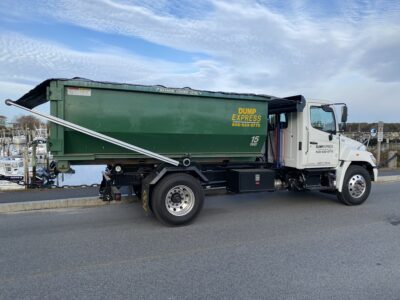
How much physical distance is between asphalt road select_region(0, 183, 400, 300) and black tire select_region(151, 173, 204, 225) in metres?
0.23

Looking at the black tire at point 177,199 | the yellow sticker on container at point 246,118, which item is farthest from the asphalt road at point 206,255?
the yellow sticker on container at point 246,118

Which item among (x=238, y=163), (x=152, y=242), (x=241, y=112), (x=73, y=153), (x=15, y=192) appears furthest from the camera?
(x=15, y=192)

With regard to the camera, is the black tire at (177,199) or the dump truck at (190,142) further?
the black tire at (177,199)

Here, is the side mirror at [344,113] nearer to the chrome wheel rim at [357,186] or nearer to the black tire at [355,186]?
the black tire at [355,186]

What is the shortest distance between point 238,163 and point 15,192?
630cm

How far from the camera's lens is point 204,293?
366 cm

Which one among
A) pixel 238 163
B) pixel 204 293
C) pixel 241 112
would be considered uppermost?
pixel 241 112

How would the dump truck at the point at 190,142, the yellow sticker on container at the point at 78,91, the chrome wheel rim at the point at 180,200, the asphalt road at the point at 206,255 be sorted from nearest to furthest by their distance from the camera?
the asphalt road at the point at 206,255
the yellow sticker on container at the point at 78,91
the dump truck at the point at 190,142
the chrome wheel rim at the point at 180,200

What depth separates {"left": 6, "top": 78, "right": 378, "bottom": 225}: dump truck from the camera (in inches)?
237

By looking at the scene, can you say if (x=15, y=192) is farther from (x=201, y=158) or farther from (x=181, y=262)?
(x=181, y=262)

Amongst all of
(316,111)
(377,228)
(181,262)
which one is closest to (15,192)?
(181,262)

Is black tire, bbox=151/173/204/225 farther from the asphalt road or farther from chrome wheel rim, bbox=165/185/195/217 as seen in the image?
the asphalt road

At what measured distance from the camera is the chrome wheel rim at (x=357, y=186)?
8.27 m

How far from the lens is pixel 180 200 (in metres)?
6.52
